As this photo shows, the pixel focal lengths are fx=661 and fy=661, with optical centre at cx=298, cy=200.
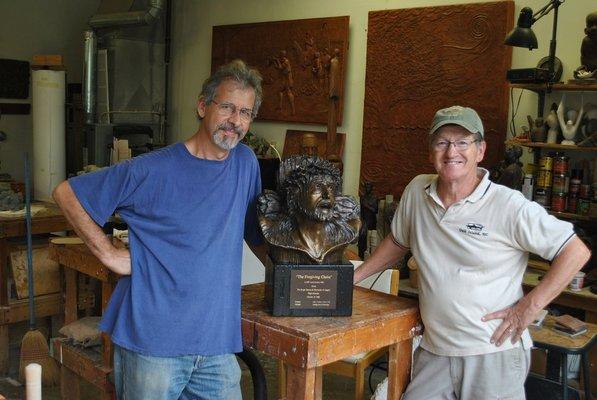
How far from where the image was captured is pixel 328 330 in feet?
5.90

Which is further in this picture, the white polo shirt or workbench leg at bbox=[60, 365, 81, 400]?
workbench leg at bbox=[60, 365, 81, 400]

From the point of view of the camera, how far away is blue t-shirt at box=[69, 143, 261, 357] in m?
1.86

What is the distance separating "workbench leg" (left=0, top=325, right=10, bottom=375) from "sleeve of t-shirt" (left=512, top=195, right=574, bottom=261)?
3.13 m

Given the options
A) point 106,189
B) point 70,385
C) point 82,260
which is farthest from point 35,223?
point 106,189

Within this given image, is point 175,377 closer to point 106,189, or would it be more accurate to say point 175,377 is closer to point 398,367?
point 106,189

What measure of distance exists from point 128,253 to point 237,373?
50 cm

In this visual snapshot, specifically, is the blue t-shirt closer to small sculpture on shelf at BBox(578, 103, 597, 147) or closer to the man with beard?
the man with beard

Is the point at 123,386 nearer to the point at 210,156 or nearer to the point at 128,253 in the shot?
the point at 128,253

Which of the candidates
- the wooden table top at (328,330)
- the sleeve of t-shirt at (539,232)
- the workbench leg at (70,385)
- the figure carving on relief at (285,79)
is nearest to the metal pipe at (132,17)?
the figure carving on relief at (285,79)

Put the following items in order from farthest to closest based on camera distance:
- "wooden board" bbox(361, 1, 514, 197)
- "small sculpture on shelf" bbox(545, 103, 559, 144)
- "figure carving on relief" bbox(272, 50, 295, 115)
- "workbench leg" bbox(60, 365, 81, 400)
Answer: "figure carving on relief" bbox(272, 50, 295, 115)
"wooden board" bbox(361, 1, 514, 197)
"small sculpture on shelf" bbox(545, 103, 559, 144)
"workbench leg" bbox(60, 365, 81, 400)

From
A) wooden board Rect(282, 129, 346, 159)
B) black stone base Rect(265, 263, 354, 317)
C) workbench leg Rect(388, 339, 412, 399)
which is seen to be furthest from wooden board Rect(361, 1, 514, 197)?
black stone base Rect(265, 263, 354, 317)

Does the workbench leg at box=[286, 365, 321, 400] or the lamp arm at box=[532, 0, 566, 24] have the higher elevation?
the lamp arm at box=[532, 0, 566, 24]

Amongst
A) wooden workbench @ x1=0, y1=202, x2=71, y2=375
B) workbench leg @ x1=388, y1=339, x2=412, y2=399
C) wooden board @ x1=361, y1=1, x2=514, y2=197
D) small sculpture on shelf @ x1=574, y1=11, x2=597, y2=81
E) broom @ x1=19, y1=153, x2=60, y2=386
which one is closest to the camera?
workbench leg @ x1=388, y1=339, x2=412, y2=399

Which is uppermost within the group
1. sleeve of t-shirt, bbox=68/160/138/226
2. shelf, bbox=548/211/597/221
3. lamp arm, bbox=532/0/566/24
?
lamp arm, bbox=532/0/566/24
